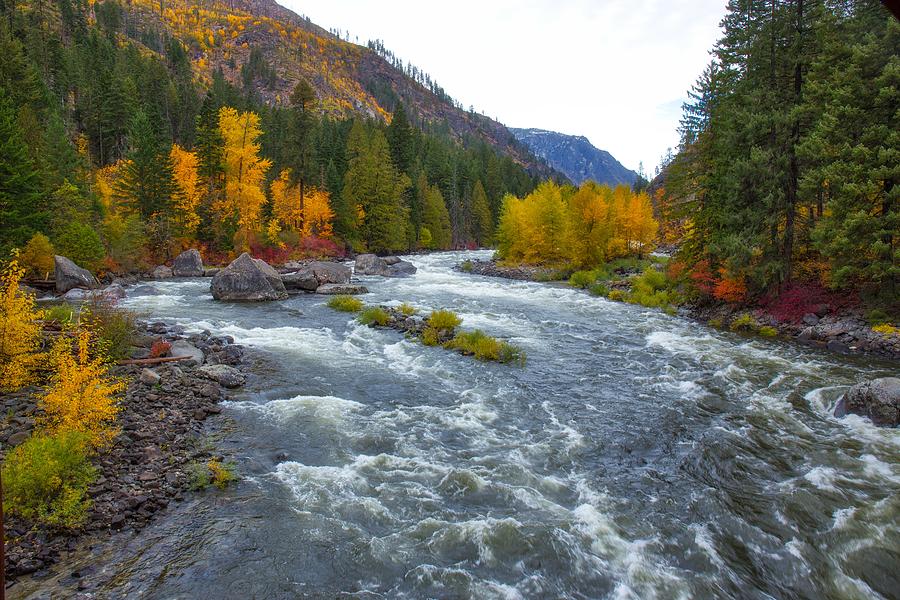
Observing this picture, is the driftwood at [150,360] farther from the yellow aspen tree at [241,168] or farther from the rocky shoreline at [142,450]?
the yellow aspen tree at [241,168]

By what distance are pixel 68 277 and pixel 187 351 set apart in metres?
15.2

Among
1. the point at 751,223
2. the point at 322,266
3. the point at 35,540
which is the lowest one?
the point at 35,540

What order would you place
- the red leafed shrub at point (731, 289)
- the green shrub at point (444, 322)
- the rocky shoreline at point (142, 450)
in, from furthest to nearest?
1. the red leafed shrub at point (731, 289)
2. the green shrub at point (444, 322)
3. the rocky shoreline at point (142, 450)

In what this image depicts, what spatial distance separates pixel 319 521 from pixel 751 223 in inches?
957

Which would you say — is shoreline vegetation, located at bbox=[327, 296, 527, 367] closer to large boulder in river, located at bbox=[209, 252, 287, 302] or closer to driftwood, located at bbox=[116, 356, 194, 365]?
large boulder in river, located at bbox=[209, 252, 287, 302]

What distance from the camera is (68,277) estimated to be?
85.0 ft

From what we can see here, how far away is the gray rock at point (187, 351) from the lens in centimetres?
1566

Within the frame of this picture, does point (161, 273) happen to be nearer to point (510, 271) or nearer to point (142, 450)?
point (510, 271)

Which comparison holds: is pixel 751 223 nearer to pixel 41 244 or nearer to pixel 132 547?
pixel 132 547

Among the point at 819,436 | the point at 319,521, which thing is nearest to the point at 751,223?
the point at 819,436

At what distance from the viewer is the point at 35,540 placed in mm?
7492

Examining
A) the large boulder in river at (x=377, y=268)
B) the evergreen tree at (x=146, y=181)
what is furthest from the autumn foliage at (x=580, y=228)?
the evergreen tree at (x=146, y=181)

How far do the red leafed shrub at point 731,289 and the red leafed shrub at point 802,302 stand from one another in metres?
1.19

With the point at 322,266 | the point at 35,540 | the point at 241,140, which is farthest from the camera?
the point at 241,140
